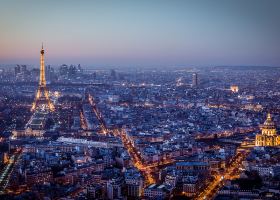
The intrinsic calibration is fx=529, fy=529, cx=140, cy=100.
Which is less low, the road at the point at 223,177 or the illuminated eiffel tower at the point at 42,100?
the illuminated eiffel tower at the point at 42,100

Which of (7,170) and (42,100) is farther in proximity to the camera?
(42,100)

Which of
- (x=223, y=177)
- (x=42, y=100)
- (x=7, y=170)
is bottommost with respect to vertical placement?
(x=223, y=177)

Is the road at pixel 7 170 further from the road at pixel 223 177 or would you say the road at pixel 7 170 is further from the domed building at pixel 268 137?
the domed building at pixel 268 137

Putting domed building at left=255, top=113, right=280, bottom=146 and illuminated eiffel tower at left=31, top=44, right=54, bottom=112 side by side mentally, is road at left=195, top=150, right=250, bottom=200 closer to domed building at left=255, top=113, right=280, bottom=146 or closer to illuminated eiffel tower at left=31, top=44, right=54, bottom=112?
domed building at left=255, top=113, right=280, bottom=146

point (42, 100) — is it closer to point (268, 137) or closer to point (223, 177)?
point (268, 137)

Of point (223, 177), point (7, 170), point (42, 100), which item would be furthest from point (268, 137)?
point (42, 100)

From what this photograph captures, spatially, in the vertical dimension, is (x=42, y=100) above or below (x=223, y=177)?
above

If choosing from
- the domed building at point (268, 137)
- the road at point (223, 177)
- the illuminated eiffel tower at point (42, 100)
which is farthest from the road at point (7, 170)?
the illuminated eiffel tower at point (42, 100)

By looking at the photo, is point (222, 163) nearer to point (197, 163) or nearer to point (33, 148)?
point (197, 163)

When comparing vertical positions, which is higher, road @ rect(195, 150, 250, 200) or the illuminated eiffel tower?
the illuminated eiffel tower

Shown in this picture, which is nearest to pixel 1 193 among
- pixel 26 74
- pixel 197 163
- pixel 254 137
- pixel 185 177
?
pixel 185 177

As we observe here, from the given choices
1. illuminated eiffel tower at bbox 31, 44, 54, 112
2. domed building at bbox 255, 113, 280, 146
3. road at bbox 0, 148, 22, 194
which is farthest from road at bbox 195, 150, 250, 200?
illuminated eiffel tower at bbox 31, 44, 54, 112
